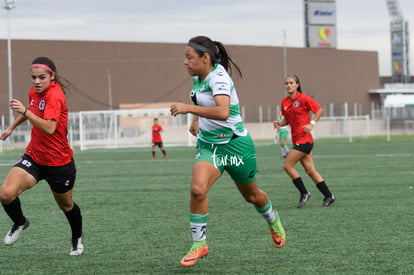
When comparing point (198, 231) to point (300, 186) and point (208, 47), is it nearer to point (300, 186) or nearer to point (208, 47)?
point (208, 47)

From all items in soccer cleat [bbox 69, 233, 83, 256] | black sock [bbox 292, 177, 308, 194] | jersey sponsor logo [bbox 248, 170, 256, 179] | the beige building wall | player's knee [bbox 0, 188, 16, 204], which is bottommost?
soccer cleat [bbox 69, 233, 83, 256]

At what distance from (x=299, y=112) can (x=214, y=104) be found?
210 inches

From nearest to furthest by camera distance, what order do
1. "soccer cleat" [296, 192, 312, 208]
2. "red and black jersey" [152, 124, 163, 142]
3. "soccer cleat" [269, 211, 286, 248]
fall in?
1. "soccer cleat" [269, 211, 286, 248]
2. "soccer cleat" [296, 192, 312, 208]
3. "red and black jersey" [152, 124, 163, 142]

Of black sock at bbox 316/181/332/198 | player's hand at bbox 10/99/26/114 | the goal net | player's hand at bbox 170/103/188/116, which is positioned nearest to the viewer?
player's hand at bbox 170/103/188/116

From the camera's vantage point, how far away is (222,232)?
368 inches

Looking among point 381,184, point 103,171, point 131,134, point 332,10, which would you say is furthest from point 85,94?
point 381,184

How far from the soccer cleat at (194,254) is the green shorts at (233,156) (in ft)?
2.26

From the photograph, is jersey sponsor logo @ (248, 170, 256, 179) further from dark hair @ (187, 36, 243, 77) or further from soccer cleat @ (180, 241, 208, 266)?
dark hair @ (187, 36, 243, 77)

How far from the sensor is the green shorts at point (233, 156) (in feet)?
23.0

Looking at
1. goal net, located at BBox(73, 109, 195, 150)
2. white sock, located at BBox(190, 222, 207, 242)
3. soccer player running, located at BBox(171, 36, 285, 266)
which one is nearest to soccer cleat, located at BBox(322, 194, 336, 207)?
soccer player running, located at BBox(171, 36, 285, 266)

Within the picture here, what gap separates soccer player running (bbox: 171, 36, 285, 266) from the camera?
265 inches

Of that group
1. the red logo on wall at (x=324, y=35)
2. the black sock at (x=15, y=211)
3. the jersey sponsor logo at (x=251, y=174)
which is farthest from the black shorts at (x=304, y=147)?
the red logo on wall at (x=324, y=35)

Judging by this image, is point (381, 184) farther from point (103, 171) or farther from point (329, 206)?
point (103, 171)

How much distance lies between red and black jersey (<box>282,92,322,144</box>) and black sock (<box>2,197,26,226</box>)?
5.37 metres
